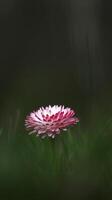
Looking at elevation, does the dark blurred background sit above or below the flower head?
above

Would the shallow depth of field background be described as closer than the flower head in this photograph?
Yes

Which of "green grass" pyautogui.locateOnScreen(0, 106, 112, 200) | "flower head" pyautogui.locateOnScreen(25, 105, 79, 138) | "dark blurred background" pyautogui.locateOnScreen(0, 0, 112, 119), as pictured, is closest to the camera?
"green grass" pyautogui.locateOnScreen(0, 106, 112, 200)

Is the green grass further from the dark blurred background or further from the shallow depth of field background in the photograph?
the dark blurred background

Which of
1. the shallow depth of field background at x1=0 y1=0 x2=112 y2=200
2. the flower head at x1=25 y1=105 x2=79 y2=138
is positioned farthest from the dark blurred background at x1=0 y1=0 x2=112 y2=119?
the flower head at x1=25 y1=105 x2=79 y2=138

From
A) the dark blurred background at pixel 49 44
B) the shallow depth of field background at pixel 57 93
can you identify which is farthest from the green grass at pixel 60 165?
the dark blurred background at pixel 49 44

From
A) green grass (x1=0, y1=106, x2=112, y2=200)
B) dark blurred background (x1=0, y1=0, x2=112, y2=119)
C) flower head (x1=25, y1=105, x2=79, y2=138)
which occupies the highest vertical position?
dark blurred background (x1=0, y1=0, x2=112, y2=119)

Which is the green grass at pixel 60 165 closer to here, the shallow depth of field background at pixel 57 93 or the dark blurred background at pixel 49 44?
the shallow depth of field background at pixel 57 93
